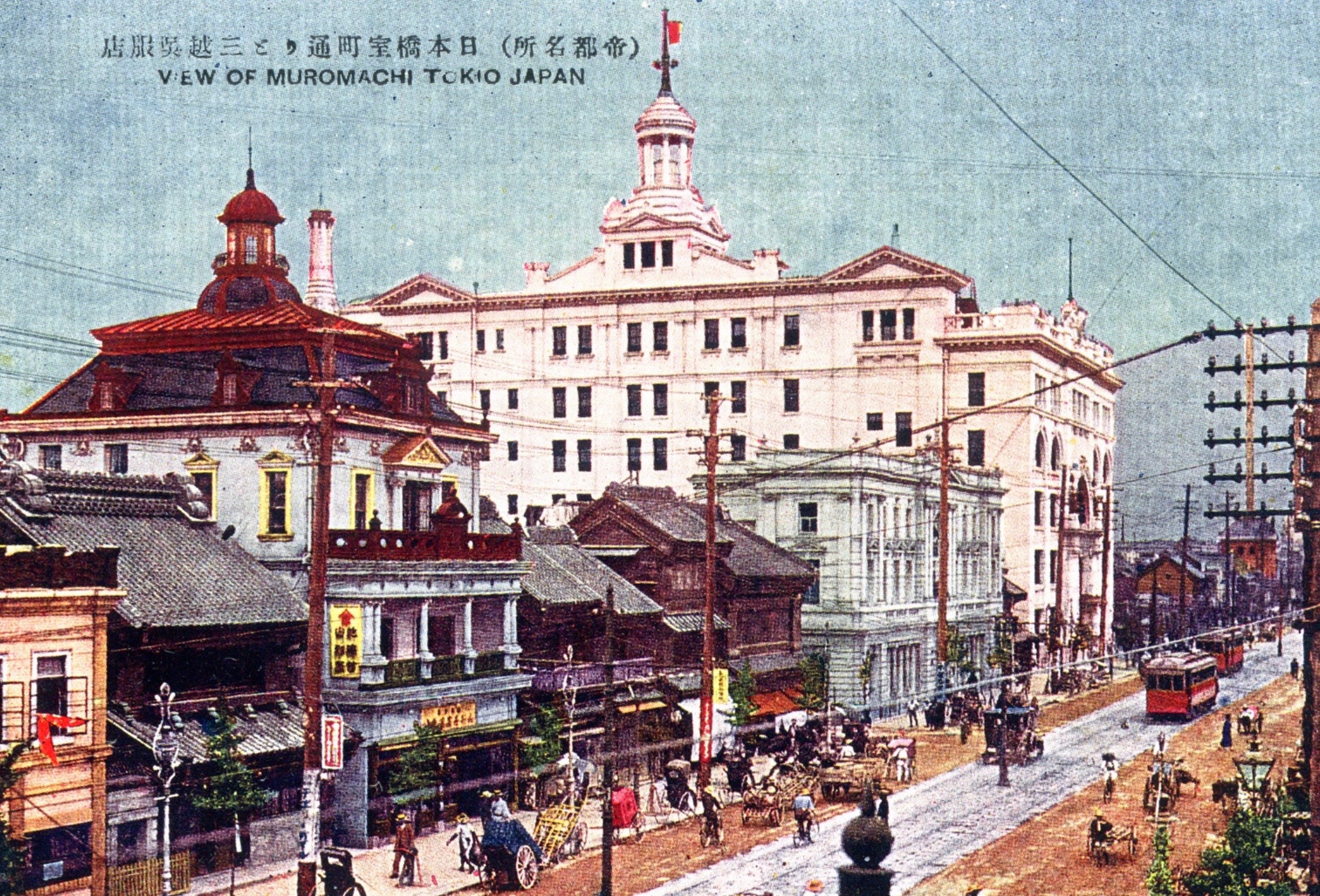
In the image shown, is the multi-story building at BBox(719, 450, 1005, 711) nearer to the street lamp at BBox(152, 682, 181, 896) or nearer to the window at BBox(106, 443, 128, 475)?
the window at BBox(106, 443, 128, 475)

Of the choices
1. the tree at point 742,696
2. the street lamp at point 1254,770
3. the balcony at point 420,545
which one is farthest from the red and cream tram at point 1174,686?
the balcony at point 420,545

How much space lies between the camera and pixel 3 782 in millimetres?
24609

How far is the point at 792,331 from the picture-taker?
292 feet

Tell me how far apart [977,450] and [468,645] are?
5317 centimetres

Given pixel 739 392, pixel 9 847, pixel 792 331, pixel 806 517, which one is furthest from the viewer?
pixel 739 392

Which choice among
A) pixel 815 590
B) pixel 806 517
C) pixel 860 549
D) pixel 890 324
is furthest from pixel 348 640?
pixel 890 324

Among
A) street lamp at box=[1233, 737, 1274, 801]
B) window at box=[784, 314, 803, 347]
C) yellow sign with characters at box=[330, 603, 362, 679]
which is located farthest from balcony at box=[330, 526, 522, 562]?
window at box=[784, 314, 803, 347]

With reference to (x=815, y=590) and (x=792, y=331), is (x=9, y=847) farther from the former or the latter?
(x=792, y=331)

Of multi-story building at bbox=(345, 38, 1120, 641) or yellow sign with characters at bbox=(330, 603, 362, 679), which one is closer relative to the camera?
yellow sign with characters at bbox=(330, 603, 362, 679)

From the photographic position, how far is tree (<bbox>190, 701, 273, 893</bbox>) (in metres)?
33.2

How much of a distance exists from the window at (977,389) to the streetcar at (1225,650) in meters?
17.6

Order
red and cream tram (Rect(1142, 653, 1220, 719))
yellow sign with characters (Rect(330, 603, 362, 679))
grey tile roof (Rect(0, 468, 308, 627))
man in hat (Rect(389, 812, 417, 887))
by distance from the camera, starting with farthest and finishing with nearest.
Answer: red and cream tram (Rect(1142, 653, 1220, 719))
yellow sign with characters (Rect(330, 603, 362, 679))
man in hat (Rect(389, 812, 417, 887))
grey tile roof (Rect(0, 468, 308, 627))

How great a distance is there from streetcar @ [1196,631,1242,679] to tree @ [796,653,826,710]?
1105 inches

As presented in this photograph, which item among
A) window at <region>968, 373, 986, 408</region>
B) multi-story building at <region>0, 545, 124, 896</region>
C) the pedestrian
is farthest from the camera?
window at <region>968, 373, 986, 408</region>
